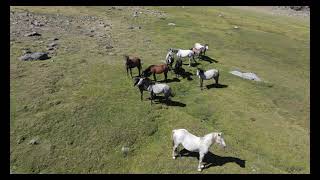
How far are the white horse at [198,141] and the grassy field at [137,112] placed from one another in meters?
1.07

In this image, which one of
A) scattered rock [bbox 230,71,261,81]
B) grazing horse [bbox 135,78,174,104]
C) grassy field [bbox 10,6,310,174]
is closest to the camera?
grassy field [bbox 10,6,310,174]

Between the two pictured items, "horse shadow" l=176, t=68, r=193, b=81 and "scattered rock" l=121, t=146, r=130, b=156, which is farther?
"horse shadow" l=176, t=68, r=193, b=81

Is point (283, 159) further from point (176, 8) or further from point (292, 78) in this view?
point (176, 8)

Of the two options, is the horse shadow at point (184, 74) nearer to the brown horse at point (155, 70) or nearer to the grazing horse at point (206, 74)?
the grazing horse at point (206, 74)

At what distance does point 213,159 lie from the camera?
23.1 m

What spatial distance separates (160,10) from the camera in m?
79.9

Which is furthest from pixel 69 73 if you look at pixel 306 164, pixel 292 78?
pixel 292 78

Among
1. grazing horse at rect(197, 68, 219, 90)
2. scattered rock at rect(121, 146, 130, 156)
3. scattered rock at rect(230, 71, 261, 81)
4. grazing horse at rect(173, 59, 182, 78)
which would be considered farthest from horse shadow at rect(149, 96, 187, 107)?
scattered rock at rect(230, 71, 261, 81)

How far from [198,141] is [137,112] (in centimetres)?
795

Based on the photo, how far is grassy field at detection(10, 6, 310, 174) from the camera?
76.3 feet

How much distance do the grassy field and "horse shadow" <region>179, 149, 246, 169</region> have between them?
105 mm

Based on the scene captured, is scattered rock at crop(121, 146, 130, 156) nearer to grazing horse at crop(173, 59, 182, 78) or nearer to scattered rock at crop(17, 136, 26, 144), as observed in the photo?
scattered rock at crop(17, 136, 26, 144)

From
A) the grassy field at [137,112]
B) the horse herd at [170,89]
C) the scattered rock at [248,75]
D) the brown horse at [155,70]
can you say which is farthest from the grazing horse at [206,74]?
the scattered rock at [248,75]

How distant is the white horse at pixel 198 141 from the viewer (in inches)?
843
